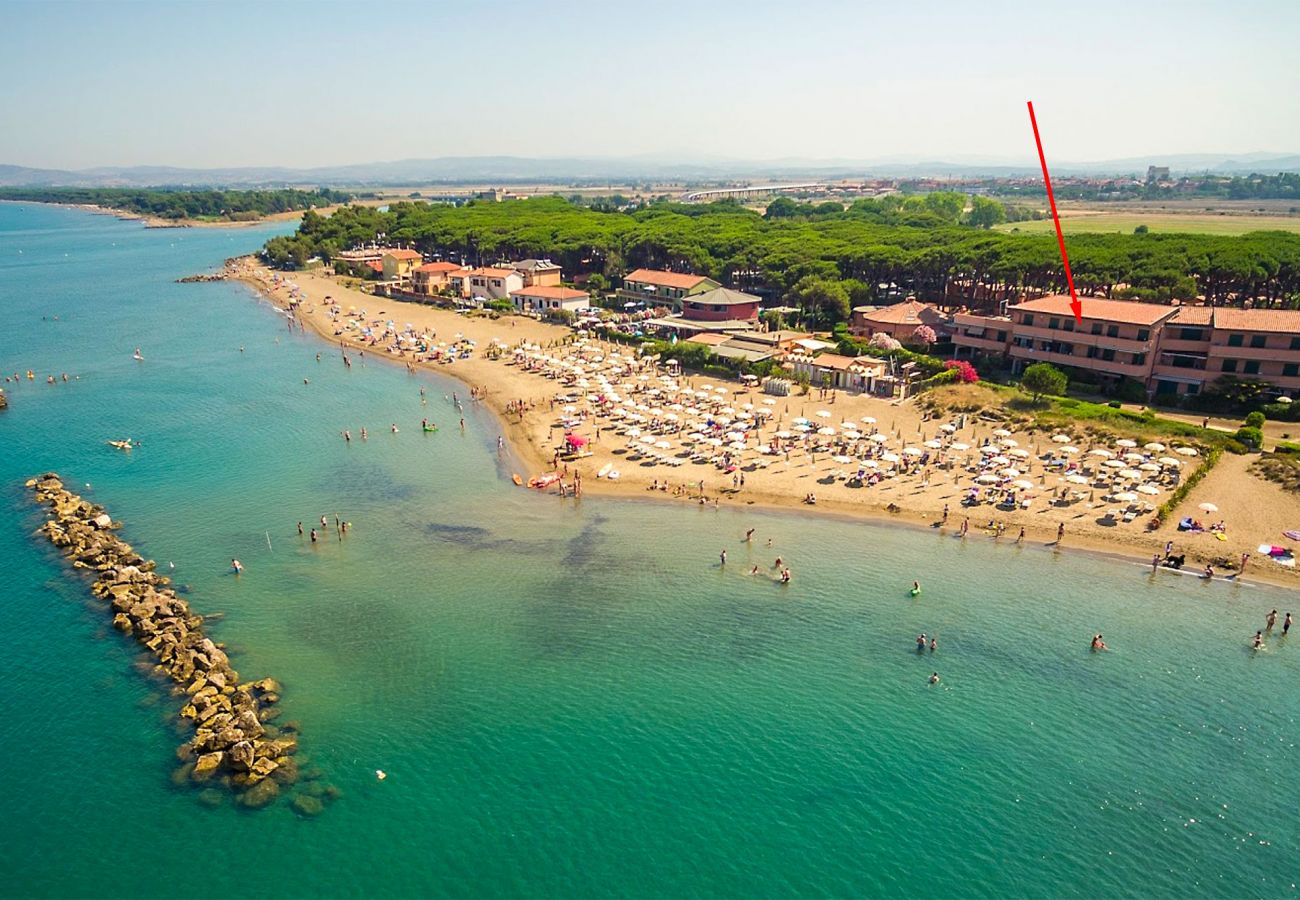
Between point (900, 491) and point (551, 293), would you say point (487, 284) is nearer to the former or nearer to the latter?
point (551, 293)

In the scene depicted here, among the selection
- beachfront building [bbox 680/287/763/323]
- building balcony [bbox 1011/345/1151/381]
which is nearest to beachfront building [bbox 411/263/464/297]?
beachfront building [bbox 680/287/763/323]

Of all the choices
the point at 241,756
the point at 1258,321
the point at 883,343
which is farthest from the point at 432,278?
the point at 1258,321

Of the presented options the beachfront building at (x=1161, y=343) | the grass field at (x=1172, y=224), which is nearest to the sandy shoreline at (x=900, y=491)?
the beachfront building at (x=1161, y=343)

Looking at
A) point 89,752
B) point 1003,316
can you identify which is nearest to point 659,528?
point 89,752

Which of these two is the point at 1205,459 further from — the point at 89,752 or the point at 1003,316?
the point at 89,752

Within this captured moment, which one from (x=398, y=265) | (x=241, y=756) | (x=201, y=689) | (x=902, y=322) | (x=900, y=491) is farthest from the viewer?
(x=398, y=265)

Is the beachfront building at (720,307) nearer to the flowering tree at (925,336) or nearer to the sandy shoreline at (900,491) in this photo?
the sandy shoreline at (900,491)

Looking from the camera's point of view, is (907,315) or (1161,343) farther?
(907,315)
